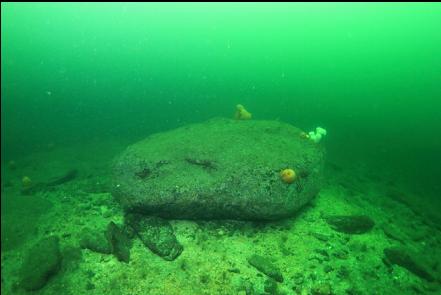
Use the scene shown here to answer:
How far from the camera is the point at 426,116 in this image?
24109 millimetres

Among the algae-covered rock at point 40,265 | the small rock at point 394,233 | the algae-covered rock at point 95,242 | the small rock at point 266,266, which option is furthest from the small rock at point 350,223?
the algae-covered rock at point 40,265

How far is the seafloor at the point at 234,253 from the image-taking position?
503 cm

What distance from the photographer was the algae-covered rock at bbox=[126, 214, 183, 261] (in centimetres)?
560

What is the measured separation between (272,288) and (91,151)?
12066mm

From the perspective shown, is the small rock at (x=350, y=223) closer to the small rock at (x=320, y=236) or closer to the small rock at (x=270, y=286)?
the small rock at (x=320, y=236)

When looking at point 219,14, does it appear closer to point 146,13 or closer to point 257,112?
point 146,13

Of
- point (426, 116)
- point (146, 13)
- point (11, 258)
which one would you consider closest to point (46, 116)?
point (11, 258)

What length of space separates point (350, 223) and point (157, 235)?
431cm

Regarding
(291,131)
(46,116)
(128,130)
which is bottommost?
(46,116)

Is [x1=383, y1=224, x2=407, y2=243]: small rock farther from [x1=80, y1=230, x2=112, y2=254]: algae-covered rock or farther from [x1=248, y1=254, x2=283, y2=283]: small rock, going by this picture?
[x1=80, y1=230, x2=112, y2=254]: algae-covered rock

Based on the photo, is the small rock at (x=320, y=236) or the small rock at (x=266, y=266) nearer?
the small rock at (x=266, y=266)

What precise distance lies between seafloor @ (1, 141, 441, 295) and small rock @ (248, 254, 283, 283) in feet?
0.28

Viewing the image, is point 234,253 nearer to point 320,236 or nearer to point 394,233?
point 320,236

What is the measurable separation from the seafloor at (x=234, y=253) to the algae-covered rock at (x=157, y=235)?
4.9 inches
